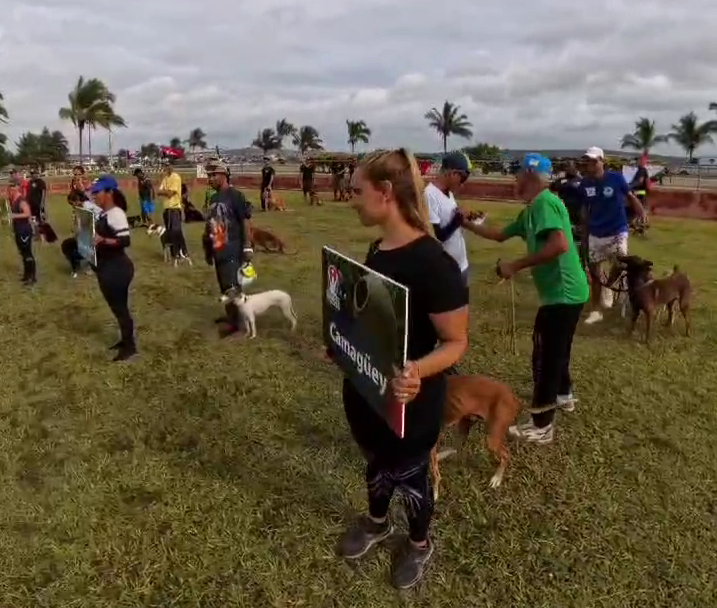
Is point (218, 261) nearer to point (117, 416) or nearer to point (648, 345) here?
point (117, 416)

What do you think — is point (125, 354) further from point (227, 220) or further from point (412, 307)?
point (412, 307)

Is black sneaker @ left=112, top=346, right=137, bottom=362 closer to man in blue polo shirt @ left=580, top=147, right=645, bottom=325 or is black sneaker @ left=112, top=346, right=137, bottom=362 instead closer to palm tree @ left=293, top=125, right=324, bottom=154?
man in blue polo shirt @ left=580, top=147, right=645, bottom=325

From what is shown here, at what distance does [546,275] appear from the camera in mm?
3715

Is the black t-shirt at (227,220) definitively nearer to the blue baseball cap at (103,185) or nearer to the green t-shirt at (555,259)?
the blue baseball cap at (103,185)

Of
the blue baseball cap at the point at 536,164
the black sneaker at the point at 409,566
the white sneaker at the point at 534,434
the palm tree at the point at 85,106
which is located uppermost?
the palm tree at the point at 85,106

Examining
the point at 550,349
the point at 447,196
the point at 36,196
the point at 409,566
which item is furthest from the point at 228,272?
the point at 36,196

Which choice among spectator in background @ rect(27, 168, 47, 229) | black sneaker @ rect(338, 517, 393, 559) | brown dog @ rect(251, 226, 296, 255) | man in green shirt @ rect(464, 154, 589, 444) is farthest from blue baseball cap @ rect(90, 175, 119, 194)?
spectator in background @ rect(27, 168, 47, 229)

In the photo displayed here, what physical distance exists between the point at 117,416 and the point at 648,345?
4793 mm

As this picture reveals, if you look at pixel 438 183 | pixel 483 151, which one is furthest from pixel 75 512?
pixel 483 151

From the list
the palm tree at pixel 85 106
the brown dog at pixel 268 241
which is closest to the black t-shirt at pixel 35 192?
the brown dog at pixel 268 241

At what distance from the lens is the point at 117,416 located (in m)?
4.65

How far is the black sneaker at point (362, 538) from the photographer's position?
2.96 metres

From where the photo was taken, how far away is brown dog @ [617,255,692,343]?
6.18 metres

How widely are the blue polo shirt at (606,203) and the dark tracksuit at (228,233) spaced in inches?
142
